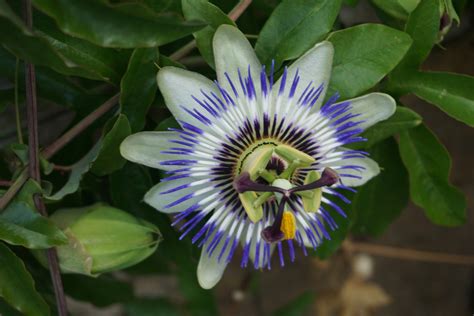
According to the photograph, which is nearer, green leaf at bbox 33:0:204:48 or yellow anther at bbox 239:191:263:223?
green leaf at bbox 33:0:204:48

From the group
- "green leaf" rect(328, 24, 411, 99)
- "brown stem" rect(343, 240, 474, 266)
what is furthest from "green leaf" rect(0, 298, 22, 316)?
"brown stem" rect(343, 240, 474, 266)

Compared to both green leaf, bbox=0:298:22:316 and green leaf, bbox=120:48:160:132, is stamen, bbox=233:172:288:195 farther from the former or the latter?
green leaf, bbox=0:298:22:316

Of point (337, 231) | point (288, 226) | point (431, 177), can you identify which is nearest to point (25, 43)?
point (288, 226)

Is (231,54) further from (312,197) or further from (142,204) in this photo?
(142,204)

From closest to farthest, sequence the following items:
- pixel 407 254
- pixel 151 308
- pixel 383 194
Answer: pixel 383 194 → pixel 151 308 → pixel 407 254

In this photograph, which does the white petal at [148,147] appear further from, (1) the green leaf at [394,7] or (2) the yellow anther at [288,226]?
(1) the green leaf at [394,7]

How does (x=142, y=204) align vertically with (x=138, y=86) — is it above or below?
below

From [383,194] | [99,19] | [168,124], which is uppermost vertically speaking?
[99,19]

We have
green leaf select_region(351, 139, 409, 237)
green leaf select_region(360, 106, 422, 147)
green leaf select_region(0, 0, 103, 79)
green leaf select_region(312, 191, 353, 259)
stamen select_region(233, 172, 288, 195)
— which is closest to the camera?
green leaf select_region(0, 0, 103, 79)
